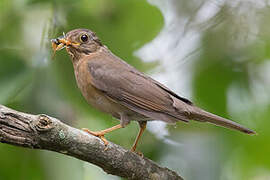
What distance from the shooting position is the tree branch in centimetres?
322

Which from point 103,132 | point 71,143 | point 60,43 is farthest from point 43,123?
point 60,43

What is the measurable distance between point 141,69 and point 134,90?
236 millimetres

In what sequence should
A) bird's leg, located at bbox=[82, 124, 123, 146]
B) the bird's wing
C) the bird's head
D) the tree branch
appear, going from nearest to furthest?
1. the tree branch
2. bird's leg, located at bbox=[82, 124, 123, 146]
3. the bird's wing
4. the bird's head

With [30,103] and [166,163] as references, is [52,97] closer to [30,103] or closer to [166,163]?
[30,103]

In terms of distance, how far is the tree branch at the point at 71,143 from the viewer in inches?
127

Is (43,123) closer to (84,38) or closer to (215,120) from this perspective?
(215,120)

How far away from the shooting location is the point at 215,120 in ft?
14.3

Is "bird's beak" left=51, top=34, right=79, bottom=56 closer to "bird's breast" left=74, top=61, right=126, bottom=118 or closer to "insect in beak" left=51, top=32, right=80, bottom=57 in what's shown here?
"insect in beak" left=51, top=32, right=80, bottom=57

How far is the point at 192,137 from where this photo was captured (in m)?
4.54

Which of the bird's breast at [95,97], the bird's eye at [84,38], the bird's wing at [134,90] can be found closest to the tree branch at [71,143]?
the bird's wing at [134,90]

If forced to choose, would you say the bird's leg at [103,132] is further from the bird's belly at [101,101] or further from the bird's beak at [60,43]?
the bird's beak at [60,43]

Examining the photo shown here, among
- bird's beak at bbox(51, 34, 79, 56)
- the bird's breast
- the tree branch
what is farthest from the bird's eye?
the tree branch

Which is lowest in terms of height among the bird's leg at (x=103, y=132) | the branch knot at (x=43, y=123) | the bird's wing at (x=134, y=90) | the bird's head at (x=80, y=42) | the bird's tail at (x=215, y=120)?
the branch knot at (x=43, y=123)

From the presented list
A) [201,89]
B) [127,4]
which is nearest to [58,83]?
[127,4]
